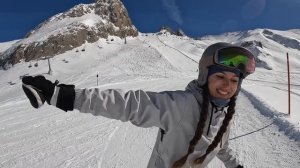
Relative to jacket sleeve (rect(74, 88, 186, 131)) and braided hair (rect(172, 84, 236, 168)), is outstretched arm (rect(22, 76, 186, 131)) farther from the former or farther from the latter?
braided hair (rect(172, 84, 236, 168))

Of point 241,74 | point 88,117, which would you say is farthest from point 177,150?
point 88,117

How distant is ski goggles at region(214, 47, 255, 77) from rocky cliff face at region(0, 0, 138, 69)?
5776 centimetres

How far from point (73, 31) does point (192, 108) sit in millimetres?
64211

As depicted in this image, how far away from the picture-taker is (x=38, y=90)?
2.10 metres

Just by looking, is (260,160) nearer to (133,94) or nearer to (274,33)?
(133,94)

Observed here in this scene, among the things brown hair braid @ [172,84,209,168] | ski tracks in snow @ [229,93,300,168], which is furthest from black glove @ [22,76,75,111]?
ski tracks in snow @ [229,93,300,168]

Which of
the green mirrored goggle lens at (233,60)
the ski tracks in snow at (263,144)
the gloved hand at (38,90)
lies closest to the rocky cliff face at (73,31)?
the ski tracks in snow at (263,144)

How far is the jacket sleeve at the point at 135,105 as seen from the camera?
2.15 metres

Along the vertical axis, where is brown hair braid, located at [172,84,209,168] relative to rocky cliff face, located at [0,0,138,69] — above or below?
below

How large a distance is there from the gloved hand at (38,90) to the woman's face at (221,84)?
109 cm

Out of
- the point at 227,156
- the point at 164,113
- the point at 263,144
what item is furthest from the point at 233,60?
the point at 263,144

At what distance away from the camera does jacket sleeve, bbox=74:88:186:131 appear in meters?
2.15

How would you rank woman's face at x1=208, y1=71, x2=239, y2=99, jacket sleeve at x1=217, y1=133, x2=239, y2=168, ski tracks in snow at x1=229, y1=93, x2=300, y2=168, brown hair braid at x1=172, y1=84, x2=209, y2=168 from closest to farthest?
brown hair braid at x1=172, y1=84, x2=209, y2=168, woman's face at x1=208, y1=71, x2=239, y2=99, jacket sleeve at x1=217, y1=133, x2=239, y2=168, ski tracks in snow at x1=229, y1=93, x2=300, y2=168

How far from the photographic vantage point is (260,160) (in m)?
6.46
